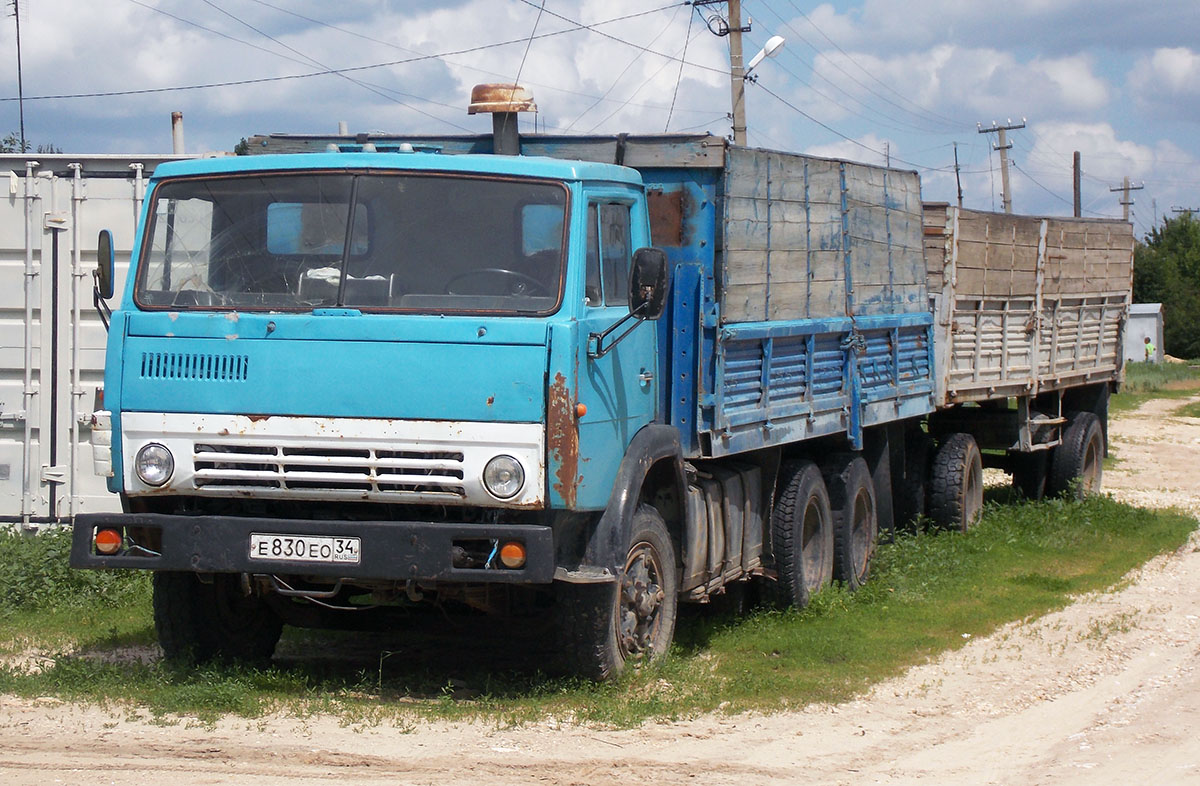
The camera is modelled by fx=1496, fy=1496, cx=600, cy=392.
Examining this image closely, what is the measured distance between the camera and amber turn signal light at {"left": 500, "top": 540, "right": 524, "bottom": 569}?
6.23 metres

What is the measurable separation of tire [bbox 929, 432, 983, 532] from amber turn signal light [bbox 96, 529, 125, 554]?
8395 millimetres

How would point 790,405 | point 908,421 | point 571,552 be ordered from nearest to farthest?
point 571,552, point 790,405, point 908,421

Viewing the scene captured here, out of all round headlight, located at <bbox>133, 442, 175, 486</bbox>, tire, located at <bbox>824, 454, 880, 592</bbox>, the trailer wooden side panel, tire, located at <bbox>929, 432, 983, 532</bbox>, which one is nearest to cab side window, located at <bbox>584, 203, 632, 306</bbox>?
round headlight, located at <bbox>133, 442, 175, 486</bbox>

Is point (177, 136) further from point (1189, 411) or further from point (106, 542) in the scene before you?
point (1189, 411)

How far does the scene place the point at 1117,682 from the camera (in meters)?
7.78

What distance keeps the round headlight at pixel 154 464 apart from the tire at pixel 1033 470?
11.3 m

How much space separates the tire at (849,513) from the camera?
10336mm

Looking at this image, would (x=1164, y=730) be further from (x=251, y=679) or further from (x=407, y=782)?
(x=251, y=679)

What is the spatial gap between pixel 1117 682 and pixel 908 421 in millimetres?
5364

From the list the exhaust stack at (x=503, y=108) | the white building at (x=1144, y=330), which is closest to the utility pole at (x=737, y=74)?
the exhaust stack at (x=503, y=108)

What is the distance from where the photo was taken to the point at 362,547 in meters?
6.29

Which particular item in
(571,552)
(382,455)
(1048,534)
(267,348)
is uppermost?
(267,348)

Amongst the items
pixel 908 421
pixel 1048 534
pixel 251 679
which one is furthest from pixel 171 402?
pixel 1048 534

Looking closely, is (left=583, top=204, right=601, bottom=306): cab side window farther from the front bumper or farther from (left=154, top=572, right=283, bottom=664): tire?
(left=154, top=572, right=283, bottom=664): tire
